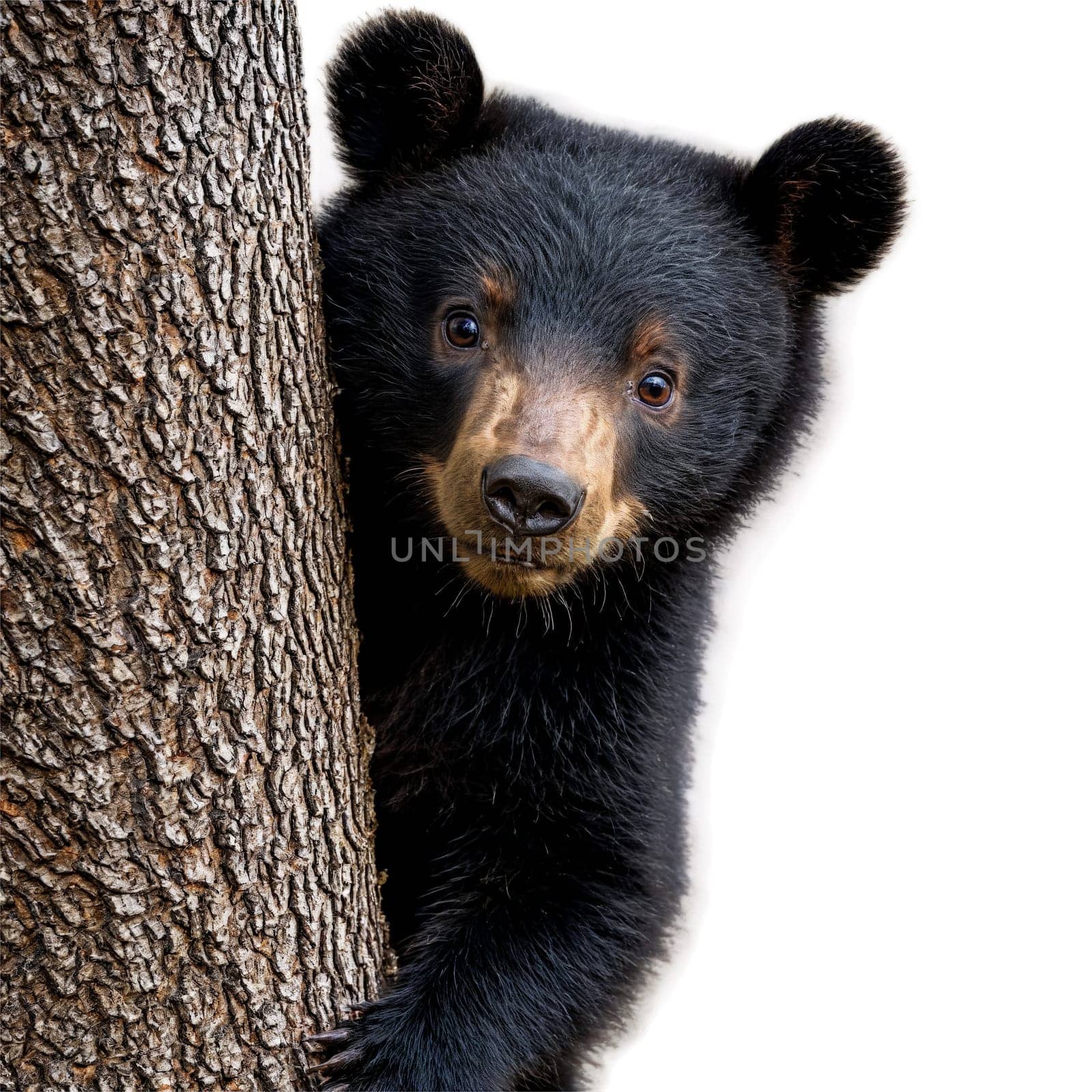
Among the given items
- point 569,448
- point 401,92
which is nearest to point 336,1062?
point 569,448

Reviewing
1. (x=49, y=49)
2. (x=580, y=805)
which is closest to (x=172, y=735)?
(x=49, y=49)

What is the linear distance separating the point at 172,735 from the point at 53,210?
109cm

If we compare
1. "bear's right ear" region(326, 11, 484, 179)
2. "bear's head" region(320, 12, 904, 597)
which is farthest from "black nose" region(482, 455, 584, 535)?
"bear's right ear" region(326, 11, 484, 179)

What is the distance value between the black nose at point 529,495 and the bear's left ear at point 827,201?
1423 millimetres

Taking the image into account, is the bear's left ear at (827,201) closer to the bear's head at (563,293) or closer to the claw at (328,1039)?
the bear's head at (563,293)

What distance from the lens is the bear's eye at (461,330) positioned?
11.3ft

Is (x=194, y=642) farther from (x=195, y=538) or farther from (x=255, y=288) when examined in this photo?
(x=255, y=288)

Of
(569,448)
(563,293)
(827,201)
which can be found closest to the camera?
(569,448)

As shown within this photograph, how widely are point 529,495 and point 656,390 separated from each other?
0.85 m

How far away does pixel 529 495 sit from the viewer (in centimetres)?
289

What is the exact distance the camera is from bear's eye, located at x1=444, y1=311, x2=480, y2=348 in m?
3.45

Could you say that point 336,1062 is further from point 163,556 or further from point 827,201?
point 827,201

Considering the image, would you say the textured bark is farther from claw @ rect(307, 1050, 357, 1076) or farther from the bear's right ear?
the bear's right ear

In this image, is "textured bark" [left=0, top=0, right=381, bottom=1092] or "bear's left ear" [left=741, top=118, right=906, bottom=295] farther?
"bear's left ear" [left=741, top=118, right=906, bottom=295]
